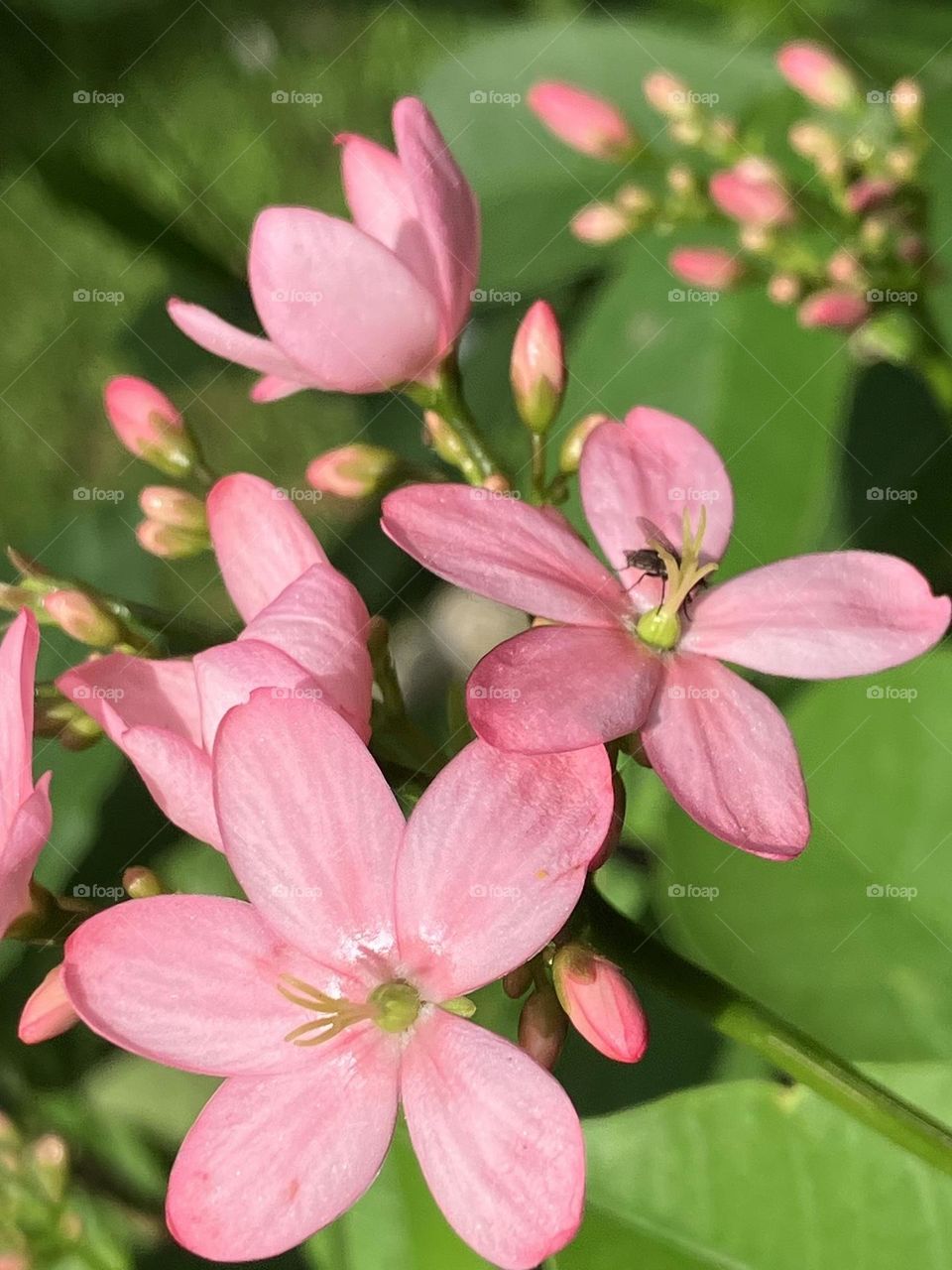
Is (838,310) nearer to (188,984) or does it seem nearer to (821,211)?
(821,211)

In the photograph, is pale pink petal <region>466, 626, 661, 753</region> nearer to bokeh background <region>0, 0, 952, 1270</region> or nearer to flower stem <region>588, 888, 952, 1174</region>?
flower stem <region>588, 888, 952, 1174</region>

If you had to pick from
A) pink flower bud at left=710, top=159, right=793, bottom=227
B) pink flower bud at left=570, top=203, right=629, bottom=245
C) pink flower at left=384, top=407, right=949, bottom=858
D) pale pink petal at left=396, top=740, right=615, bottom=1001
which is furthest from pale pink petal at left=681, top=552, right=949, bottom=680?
pink flower bud at left=570, top=203, right=629, bottom=245

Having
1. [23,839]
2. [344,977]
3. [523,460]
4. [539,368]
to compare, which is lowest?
[523,460]

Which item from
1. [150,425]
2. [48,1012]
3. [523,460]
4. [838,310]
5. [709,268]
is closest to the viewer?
[48,1012]

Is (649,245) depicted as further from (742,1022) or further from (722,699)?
(742,1022)

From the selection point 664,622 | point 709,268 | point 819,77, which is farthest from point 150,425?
point 819,77

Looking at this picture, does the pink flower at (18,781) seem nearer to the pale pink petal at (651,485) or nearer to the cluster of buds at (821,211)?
the pale pink petal at (651,485)

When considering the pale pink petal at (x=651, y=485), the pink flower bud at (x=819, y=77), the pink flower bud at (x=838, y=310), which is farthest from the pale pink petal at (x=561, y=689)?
the pink flower bud at (x=819, y=77)
